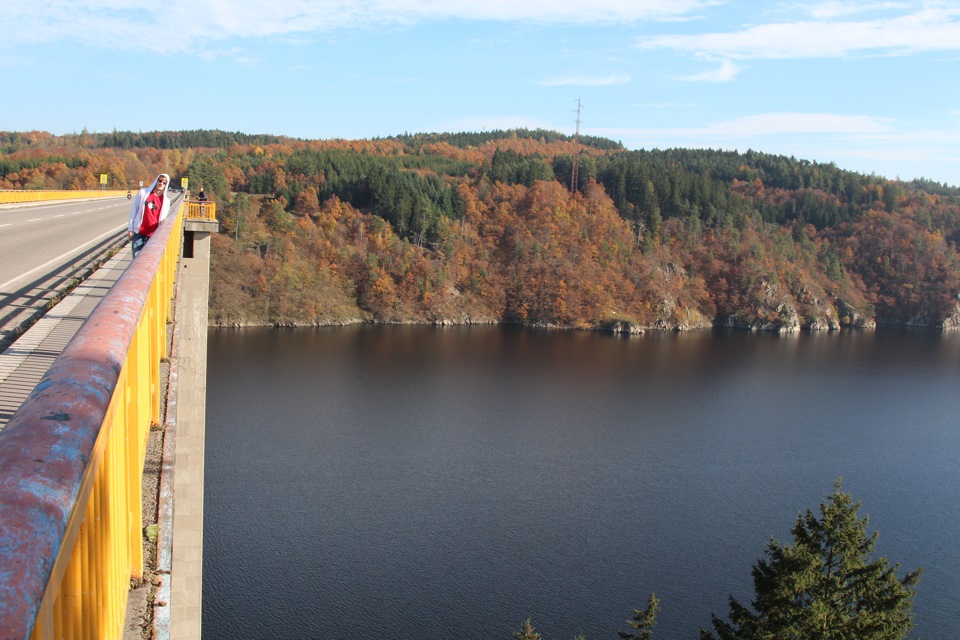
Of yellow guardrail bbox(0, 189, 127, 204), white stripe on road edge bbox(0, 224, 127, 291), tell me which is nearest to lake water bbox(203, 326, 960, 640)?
white stripe on road edge bbox(0, 224, 127, 291)

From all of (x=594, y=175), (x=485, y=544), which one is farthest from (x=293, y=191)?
(x=485, y=544)

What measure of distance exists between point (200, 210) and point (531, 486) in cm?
1658

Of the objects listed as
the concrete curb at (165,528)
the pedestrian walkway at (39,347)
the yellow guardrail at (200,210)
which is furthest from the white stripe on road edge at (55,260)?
the concrete curb at (165,528)

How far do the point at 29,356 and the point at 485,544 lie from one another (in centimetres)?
1720

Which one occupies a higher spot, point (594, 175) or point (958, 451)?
point (594, 175)

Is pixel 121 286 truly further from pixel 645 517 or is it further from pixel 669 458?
pixel 669 458

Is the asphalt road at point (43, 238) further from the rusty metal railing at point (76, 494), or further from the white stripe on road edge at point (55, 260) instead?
the rusty metal railing at point (76, 494)

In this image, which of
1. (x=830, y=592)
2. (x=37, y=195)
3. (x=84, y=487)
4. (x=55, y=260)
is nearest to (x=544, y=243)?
(x=37, y=195)

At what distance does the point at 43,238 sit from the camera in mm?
12461

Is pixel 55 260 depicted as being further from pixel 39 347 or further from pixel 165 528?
pixel 165 528

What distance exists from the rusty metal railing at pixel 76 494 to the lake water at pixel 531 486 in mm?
15555

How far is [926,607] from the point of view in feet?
60.8

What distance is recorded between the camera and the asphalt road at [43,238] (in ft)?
29.2

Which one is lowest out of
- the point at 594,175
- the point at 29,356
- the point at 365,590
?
the point at 365,590
